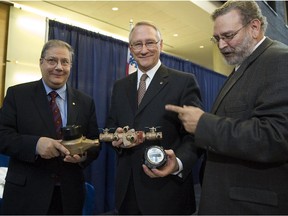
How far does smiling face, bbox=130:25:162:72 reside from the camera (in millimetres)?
1554

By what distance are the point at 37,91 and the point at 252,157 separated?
4.04 feet

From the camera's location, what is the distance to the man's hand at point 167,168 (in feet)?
3.93

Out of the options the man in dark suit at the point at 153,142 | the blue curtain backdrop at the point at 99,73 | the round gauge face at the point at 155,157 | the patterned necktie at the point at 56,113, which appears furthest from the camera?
the blue curtain backdrop at the point at 99,73

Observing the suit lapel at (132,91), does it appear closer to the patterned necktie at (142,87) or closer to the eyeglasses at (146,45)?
the patterned necktie at (142,87)

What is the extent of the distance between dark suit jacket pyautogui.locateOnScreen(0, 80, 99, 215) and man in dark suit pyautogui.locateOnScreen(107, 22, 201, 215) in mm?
260

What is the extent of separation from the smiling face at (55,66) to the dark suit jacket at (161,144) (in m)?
0.40

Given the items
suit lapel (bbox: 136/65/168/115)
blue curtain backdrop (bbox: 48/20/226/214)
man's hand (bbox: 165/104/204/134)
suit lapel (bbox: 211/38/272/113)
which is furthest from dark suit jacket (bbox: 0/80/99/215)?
blue curtain backdrop (bbox: 48/20/226/214)

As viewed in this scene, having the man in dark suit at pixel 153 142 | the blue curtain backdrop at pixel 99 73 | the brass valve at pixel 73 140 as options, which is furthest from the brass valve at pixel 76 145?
the blue curtain backdrop at pixel 99 73

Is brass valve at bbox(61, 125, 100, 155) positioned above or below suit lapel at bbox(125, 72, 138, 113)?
below

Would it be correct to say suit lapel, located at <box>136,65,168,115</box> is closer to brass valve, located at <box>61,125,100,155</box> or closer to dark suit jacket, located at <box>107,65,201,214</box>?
dark suit jacket, located at <box>107,65,201,214</box>

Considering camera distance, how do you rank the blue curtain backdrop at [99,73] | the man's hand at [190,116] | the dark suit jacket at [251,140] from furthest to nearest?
the blue curtain backdrop at [99,73] → the man's hand at [190,116] → the dark suit jacket at [251,140]

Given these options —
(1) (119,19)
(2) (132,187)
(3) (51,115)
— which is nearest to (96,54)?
(1) (119,19)

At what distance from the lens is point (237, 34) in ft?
3.90

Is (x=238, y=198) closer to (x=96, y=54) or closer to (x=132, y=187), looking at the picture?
(x=132, y=187)
